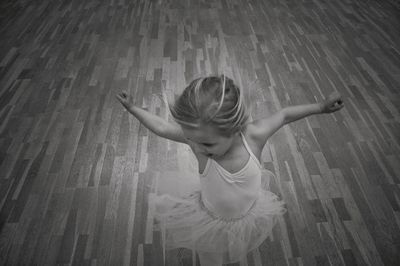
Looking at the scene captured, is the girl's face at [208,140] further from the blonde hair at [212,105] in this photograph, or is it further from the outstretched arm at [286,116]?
the outstretched arm at [286,116]

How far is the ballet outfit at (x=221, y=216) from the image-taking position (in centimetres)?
121

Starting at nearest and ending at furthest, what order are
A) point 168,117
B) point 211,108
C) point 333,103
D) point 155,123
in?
point 211,108 < point 333,103 < point 155,123 < point 168,117

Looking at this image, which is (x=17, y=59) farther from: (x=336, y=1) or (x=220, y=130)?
(x=336, y=1)

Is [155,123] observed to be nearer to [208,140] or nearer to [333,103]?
[208,140]

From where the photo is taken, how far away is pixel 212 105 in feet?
2.99

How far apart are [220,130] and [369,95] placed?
1.63m

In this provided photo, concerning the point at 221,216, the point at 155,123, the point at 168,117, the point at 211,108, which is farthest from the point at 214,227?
the point at 168,117

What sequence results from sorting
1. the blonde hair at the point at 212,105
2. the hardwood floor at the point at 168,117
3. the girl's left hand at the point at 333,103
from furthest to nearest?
the hardwood floor at the point at 168,117, the girl's left hand at the point at 333,103, the blonde hair at the point at 212,105

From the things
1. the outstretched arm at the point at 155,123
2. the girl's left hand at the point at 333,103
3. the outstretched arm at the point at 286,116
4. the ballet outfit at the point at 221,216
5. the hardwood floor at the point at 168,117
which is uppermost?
the girl's left hand at the point at 333,103

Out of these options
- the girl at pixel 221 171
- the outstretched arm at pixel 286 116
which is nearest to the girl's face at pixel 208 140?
the girl at pixel 221 171

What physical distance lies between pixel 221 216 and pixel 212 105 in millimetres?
599

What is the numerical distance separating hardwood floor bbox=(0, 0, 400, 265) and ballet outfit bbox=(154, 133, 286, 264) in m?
0.09

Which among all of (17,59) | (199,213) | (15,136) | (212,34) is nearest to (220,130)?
(199,213)

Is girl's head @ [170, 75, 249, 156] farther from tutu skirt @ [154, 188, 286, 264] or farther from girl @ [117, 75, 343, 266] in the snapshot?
tutu skirt @ [154, 188, 286, 264]
